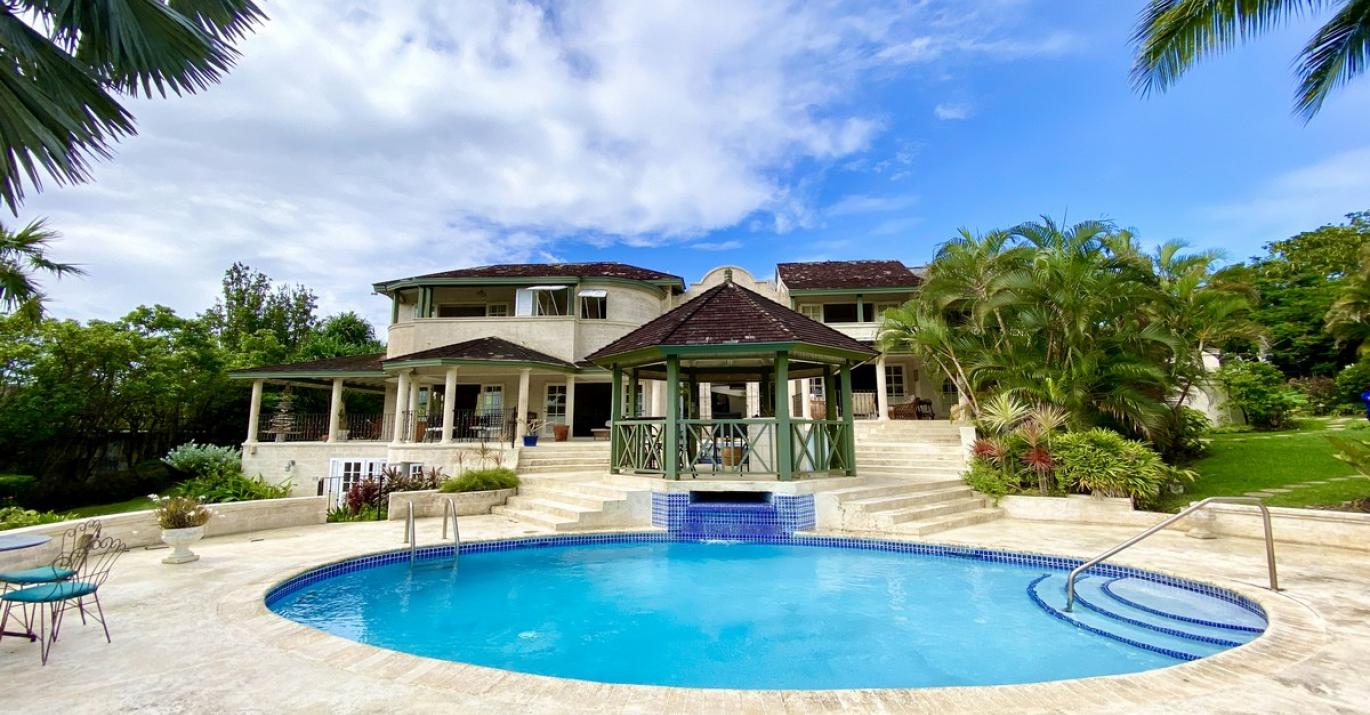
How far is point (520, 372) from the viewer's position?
66.0 ft

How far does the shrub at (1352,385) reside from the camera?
19.6 meters

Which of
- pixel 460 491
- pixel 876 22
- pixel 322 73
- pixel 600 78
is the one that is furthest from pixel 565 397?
pixel 876 22

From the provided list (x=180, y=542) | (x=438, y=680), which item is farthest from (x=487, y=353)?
(x=438, y=680)

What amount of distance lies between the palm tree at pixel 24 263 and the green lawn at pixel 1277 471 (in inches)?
942

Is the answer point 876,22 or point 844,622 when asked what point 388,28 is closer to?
point 876,22

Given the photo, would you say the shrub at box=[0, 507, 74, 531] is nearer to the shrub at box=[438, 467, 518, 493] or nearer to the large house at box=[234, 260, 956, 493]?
the shrub at box=[438, 467, 518, 493]

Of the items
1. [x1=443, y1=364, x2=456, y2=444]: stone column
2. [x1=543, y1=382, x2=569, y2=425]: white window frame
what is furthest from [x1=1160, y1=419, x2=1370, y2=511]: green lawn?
[x1=543, y1=382, x2=569, y2=425]: white window frame

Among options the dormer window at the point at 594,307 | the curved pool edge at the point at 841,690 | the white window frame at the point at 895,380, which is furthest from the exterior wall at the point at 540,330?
the curved pool edge at the point at 841,690

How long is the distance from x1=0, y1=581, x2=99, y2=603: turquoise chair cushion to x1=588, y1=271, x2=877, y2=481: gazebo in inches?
326

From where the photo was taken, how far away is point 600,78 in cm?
1437

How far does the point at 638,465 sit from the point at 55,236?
13374mm

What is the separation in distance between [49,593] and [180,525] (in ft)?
15.4

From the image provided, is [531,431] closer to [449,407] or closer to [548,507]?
[449,407]

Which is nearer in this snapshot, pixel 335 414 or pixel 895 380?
pixel 335 414
